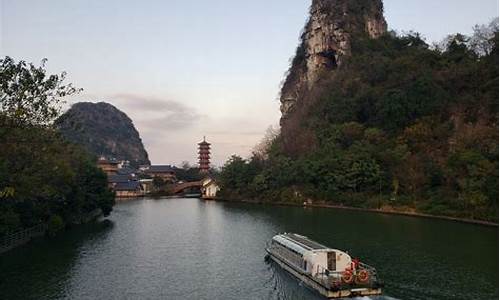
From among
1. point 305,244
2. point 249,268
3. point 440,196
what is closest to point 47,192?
point 249,268

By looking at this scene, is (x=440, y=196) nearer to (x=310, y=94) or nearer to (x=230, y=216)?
(x=230, y=216)

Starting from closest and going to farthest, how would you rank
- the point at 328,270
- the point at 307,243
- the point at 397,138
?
1. the point at 328,270
2. the point at 307,243
3. the point at 397,138

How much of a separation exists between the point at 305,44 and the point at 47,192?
305 feet

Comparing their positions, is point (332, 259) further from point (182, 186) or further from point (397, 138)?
point (182, 186)

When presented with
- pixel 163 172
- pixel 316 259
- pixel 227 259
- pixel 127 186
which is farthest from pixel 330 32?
pixel 316 259

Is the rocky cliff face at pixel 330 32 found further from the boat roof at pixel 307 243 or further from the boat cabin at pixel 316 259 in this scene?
the boat cabin at pixel 316 259

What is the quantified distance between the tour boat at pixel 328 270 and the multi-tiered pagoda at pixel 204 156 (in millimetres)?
122772

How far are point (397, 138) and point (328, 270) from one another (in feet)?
163

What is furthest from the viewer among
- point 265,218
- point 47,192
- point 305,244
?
point 265,218

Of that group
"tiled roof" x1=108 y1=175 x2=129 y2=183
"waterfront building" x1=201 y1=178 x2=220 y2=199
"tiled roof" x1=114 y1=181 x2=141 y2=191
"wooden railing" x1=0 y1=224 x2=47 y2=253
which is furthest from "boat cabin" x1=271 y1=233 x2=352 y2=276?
"tiled roof" x1=108 y1=175 x2=129 y2=183

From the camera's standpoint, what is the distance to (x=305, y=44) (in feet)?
390

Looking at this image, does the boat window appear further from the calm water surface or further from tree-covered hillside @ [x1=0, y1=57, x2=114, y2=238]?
tree-covered hillside @ [x1=0, y1=57, x2=114, y2=238]

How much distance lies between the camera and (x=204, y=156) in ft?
513

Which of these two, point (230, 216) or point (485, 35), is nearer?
point (230, 216)
